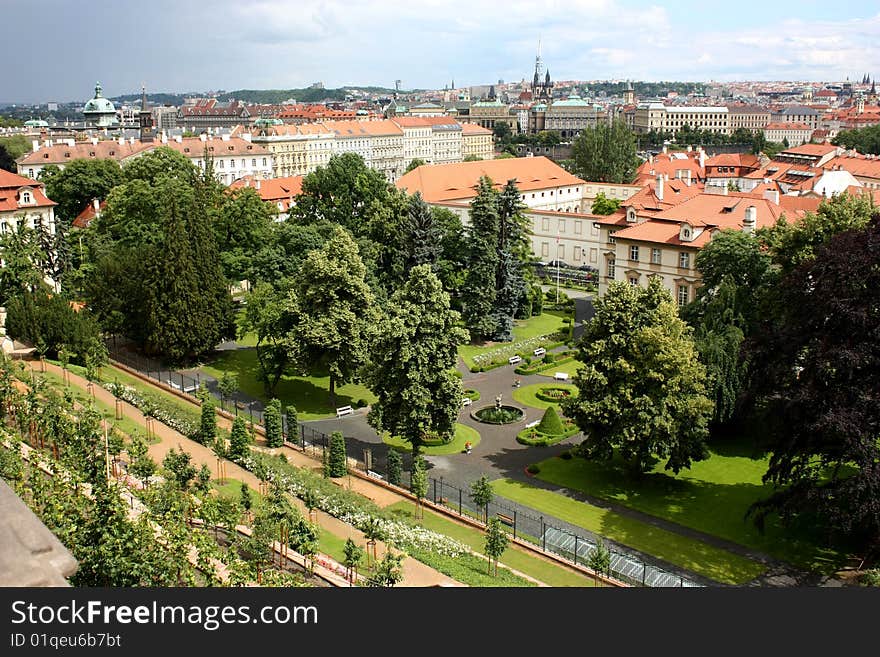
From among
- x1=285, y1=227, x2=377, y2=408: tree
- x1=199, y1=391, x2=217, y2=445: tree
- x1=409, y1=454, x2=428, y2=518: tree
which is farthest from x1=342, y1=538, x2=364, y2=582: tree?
x1=285, y1=227, x2=377, y2=408: tree

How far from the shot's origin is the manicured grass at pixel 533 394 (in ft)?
130

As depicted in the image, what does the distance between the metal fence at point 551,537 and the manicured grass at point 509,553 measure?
600 mm

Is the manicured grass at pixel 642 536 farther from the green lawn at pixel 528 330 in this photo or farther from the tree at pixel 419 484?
the green lawn at pixel 528 330

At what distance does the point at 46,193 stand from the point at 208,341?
33.8 metres

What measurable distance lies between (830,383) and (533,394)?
19.2 metres

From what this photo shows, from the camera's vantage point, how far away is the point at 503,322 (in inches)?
1955

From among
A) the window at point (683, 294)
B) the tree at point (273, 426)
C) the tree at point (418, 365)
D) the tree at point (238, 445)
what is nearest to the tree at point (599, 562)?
the tree at point (418, 365)

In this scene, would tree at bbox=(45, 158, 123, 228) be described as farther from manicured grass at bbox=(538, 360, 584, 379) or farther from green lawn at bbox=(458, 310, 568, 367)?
manicured grass at bbox=(538, 360, 584, 379)

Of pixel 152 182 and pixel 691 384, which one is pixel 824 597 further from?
pixel 152 182

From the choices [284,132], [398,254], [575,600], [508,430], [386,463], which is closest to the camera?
[575,600]

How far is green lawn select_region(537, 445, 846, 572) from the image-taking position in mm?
25359

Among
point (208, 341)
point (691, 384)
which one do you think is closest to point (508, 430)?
point (691, 384)

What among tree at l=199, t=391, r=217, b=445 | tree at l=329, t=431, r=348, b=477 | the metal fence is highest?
tree at l=199, t=391, r=217, b=445

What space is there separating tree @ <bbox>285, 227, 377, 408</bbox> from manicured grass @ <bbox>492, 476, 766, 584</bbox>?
9814 millimetres
